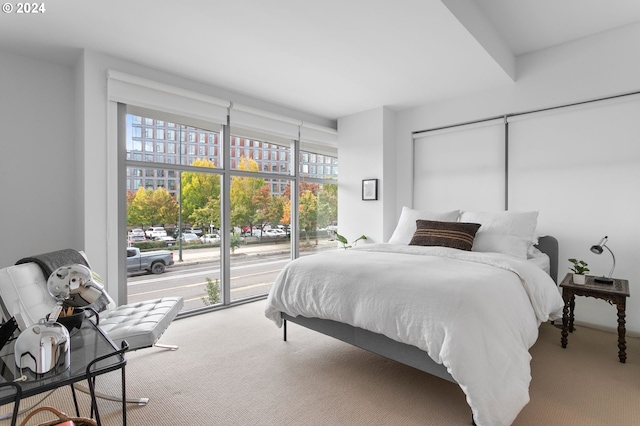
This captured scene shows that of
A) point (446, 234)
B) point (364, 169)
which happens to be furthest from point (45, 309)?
point (364, 169)

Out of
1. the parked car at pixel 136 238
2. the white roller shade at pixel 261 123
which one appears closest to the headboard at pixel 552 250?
the white roller shade at pixel 261 123

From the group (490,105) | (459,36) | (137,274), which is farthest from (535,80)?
(137,274)

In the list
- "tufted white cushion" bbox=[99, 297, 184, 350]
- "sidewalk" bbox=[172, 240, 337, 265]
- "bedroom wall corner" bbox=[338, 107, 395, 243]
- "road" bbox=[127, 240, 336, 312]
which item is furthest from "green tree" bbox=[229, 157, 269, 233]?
"tufted white cushion" bbox=[99, 297, 184, 350]

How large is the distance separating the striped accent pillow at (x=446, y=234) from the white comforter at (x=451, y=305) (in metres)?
0.34

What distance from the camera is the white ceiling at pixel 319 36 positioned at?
7.54 ft

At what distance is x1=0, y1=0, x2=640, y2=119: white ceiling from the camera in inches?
90.4

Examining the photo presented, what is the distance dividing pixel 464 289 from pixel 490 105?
9.46ft

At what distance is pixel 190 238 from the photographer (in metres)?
3.59

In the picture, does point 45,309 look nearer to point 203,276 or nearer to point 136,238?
point 136,238

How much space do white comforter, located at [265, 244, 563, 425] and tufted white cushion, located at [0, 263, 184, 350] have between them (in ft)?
2.96

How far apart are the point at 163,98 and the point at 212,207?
1239 millimetres

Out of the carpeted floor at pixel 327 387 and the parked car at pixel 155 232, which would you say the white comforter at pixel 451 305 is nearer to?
the carpeted floor at pixel 327 387

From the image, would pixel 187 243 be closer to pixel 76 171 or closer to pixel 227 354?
pixel 76 171

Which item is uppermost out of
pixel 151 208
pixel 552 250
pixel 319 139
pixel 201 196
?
pixel 319 139
